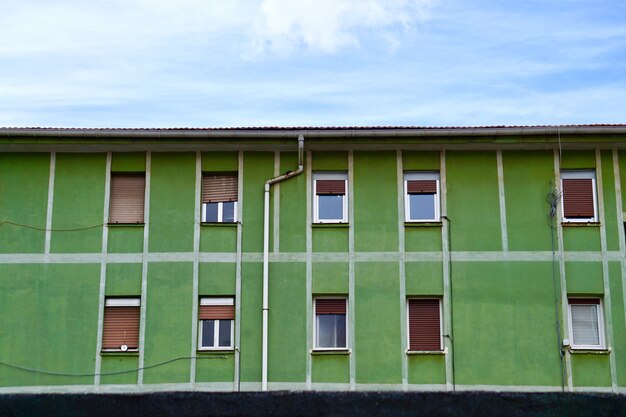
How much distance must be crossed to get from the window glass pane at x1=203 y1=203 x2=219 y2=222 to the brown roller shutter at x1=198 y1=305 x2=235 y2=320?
1.91m

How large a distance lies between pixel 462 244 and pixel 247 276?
15.0 feet

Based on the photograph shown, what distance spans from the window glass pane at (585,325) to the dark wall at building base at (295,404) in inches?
341

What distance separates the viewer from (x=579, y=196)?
19.9m

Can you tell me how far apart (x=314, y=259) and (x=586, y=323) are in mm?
5824

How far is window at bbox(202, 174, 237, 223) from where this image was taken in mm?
19969

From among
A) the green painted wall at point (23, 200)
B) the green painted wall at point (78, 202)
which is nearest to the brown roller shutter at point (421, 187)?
the green painted wall at point (78, 202)

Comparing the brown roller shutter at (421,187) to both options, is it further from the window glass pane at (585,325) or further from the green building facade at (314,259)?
the window glass pane at (585,325)

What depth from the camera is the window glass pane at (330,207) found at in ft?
65.5

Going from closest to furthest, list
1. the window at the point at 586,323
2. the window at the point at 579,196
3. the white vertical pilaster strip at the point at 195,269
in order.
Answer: the white vertical pilaster strip at the point at 195,269 → the window at the point at 586,323 → the window at the point at 579,196

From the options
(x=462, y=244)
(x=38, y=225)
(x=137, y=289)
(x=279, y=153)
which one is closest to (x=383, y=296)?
(x=462, y=244)

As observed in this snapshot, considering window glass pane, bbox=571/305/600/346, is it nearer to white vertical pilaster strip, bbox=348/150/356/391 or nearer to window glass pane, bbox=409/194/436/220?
window glass pane, bbox=409/194/436/220

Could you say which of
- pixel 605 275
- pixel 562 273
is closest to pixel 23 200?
pixel 562 273

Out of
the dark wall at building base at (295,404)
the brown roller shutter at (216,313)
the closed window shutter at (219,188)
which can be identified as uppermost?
the closed window shutter at (219,188)

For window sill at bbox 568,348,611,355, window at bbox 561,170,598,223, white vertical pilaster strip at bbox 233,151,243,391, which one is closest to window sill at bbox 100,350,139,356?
white vertical pilaster strip at bbox 233,151,243,391
